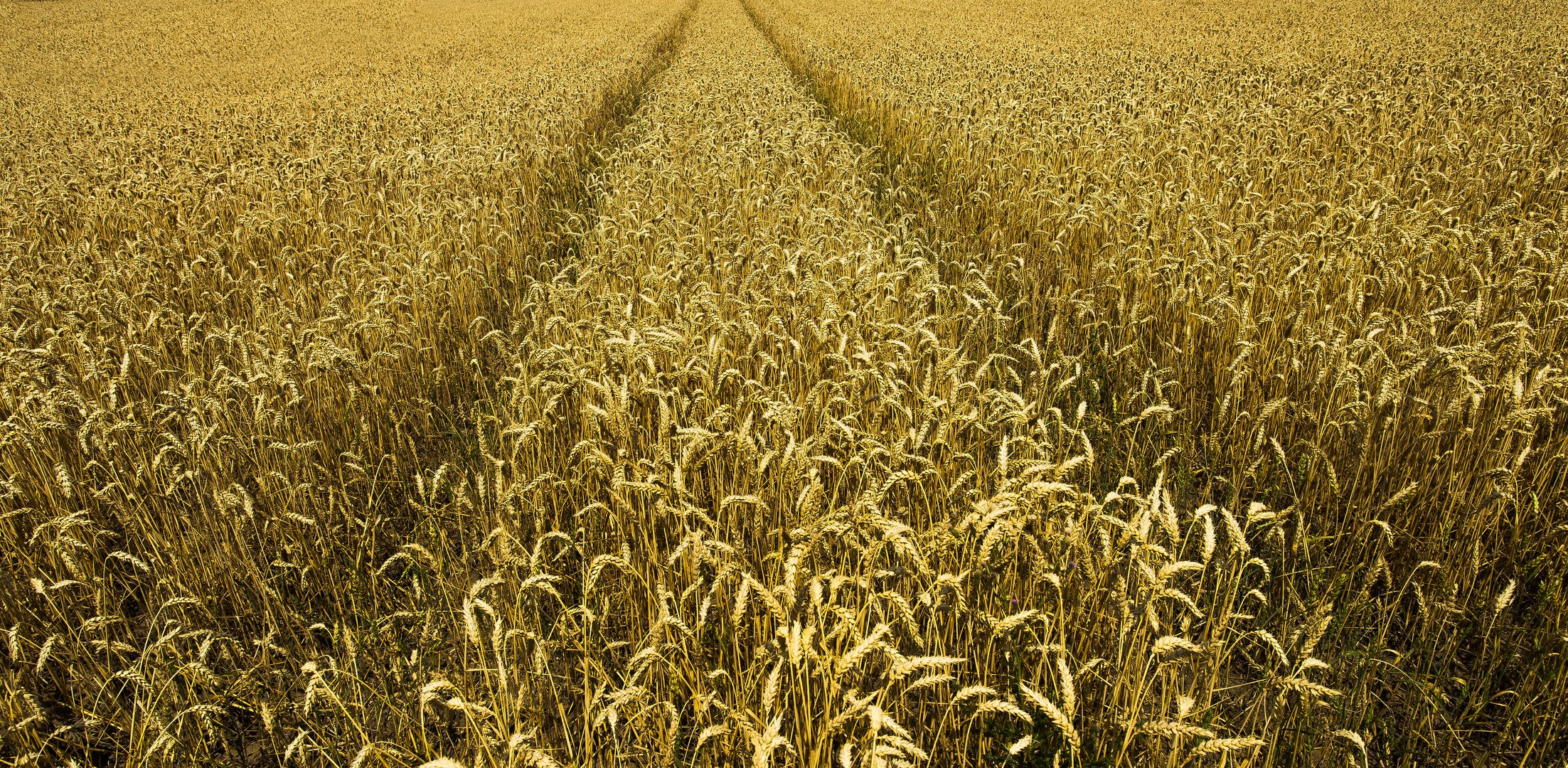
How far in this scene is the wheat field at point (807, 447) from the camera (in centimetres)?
188

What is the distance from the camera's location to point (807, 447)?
7.52 feet

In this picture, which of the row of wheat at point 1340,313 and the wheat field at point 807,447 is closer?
the wheat field at point 807,447

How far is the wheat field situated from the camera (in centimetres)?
188

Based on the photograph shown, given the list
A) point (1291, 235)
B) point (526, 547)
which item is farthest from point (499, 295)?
point (1291, 235)

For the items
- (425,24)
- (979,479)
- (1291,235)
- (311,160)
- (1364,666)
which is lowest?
(1364,666)

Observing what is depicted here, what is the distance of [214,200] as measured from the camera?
591 cm

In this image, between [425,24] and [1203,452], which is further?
[425,24]

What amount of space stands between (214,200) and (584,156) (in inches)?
143

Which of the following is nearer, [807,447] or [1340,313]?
[807,447]

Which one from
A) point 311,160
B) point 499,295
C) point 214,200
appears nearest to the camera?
point 499,295

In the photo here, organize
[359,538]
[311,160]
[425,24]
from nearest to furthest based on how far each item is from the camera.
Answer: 1. [359,538]
2. [311,160]
3. [425,24]

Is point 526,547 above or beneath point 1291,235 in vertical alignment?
beneath

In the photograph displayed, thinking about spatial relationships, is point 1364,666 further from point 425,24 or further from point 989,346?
point 425,24

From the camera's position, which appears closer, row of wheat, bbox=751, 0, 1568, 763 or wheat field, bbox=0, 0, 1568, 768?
wheat field, bbox=0, 0, 1568, 768
